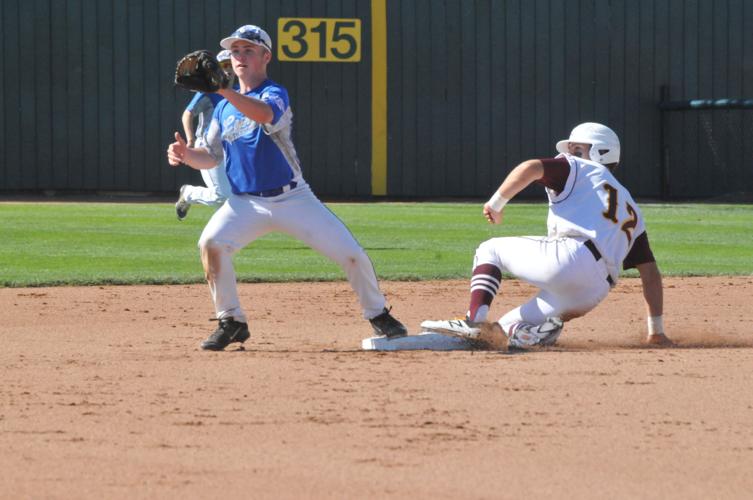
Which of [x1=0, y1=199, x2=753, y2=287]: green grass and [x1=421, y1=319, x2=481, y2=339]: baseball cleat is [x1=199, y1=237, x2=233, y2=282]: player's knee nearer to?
[x1=421, y1=319, x2=481, y2=339]: baseball cleat

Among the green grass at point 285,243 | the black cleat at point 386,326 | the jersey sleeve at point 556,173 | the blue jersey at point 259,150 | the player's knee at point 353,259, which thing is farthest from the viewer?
the green grass at point 285,243

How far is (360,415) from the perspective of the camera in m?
5.35

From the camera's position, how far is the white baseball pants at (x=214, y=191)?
38.8 feet

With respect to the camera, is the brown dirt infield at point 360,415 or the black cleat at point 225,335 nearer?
the brown dirt infield at point 360,415

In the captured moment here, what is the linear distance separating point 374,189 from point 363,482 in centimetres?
1968

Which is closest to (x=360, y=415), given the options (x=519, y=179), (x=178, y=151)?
(x=519, y=179)

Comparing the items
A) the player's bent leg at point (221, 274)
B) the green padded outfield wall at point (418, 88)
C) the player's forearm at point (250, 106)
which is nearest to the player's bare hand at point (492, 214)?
the player's forearm at point (250, 106)

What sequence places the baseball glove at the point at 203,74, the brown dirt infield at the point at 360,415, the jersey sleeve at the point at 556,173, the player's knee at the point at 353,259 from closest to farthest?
the brown dirt infield at the point at 360,415 → the baseball glove at the point at 203,74 → the jersey sleeve at the point at 556,173 → the player's knee at the point at 353,259

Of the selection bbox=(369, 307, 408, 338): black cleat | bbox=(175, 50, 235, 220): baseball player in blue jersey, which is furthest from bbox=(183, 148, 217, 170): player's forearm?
bbox=(175, 50, 235, 220): baseball player in blue jersey

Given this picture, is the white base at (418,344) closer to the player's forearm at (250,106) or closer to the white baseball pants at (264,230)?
the white baseball pants at (264,230)

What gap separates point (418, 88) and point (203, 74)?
56.9ft

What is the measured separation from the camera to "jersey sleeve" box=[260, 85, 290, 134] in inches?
271

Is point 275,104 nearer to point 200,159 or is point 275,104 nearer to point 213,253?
point 200,159

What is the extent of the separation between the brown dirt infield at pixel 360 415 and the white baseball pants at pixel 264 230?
0.43 m
